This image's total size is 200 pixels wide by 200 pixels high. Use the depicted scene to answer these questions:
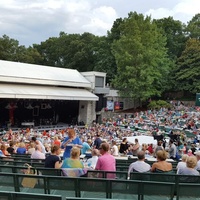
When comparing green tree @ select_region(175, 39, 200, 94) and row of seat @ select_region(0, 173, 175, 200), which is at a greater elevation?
green tree @ select_region(175, 39, 200, 94)

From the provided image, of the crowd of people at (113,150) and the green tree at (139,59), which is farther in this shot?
the green tree at (139,59)

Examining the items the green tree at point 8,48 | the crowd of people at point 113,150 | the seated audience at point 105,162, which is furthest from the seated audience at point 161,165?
the green tree at point 8,48

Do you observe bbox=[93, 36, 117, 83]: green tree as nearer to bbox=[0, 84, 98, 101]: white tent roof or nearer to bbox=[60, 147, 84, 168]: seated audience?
bbox=[0, 84, 98, 101]: white tent roof

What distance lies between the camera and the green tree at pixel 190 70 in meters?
37.8

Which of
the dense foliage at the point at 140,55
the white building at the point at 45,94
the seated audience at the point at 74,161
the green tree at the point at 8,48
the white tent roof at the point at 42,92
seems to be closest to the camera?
the seated audience at the point at 74,161

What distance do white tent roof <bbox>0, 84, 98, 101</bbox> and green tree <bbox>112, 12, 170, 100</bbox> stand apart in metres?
5.31

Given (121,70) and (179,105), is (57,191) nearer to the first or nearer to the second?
(121,70)

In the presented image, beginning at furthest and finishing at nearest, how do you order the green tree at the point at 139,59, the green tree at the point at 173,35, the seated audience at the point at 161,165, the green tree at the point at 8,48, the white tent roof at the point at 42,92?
1. the green tree at the point at 8,48
2. the green tree at the point at 173,35
3. the green tree at the point at 139,59
4. the white tent roof at the point at 42,92
5. the seated audience at the point at 161,165

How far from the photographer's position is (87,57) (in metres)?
49.2

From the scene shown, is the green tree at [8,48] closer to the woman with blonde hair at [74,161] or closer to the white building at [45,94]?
the white building at [45,94]

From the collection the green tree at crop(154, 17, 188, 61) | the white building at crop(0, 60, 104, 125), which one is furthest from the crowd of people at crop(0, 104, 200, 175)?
the green tree at crop(154, 17, 188, 61)

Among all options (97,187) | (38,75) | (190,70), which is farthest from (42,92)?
(97,187)

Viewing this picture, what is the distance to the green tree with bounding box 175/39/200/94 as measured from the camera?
37.8 meters

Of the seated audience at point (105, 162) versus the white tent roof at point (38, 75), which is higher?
the white tent roof at point (38, 75)
